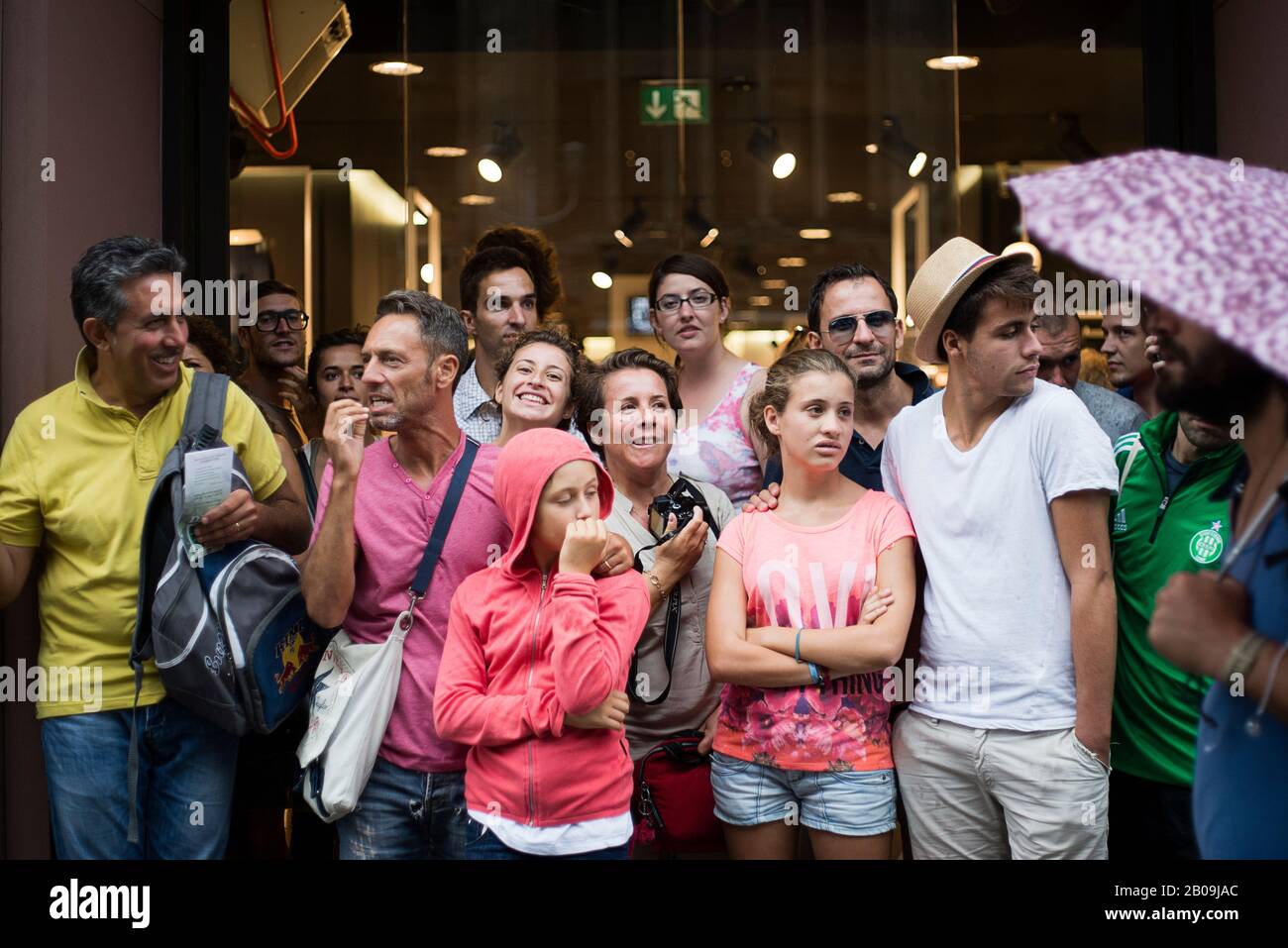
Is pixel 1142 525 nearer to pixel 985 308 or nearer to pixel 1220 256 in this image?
pixel 985 308

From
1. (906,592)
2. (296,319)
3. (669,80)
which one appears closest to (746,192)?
(669,80)

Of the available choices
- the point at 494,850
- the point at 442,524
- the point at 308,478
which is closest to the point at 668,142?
the point at 308,478

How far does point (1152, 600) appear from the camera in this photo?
3350mm

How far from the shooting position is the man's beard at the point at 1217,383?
6.41 feet

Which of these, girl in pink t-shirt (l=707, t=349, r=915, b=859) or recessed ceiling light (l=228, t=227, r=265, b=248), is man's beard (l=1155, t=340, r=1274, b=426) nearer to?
girl in pink t-shirt (l=707, t=349, r=915, b=859)

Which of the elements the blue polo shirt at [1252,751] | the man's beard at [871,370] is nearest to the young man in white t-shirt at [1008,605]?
the man's beard at [871,370]

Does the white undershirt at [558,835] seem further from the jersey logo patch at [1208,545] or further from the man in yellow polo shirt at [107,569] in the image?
the jersey logo patch at [1208,545]

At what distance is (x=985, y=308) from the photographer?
3.46 meters

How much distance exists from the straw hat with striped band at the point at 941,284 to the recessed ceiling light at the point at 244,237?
2.91 meters

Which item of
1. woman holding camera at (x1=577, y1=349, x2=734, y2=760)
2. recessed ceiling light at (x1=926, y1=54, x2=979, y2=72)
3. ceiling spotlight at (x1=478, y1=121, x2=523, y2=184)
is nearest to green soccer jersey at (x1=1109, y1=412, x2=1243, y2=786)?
woman holding camera at (x1=577, y1=349, x2=734, y2=760)

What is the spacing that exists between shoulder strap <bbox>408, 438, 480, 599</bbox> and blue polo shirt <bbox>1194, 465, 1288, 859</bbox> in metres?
1.90

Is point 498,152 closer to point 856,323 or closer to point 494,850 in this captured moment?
point 856,323

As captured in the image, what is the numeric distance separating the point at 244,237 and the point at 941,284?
144 inches
